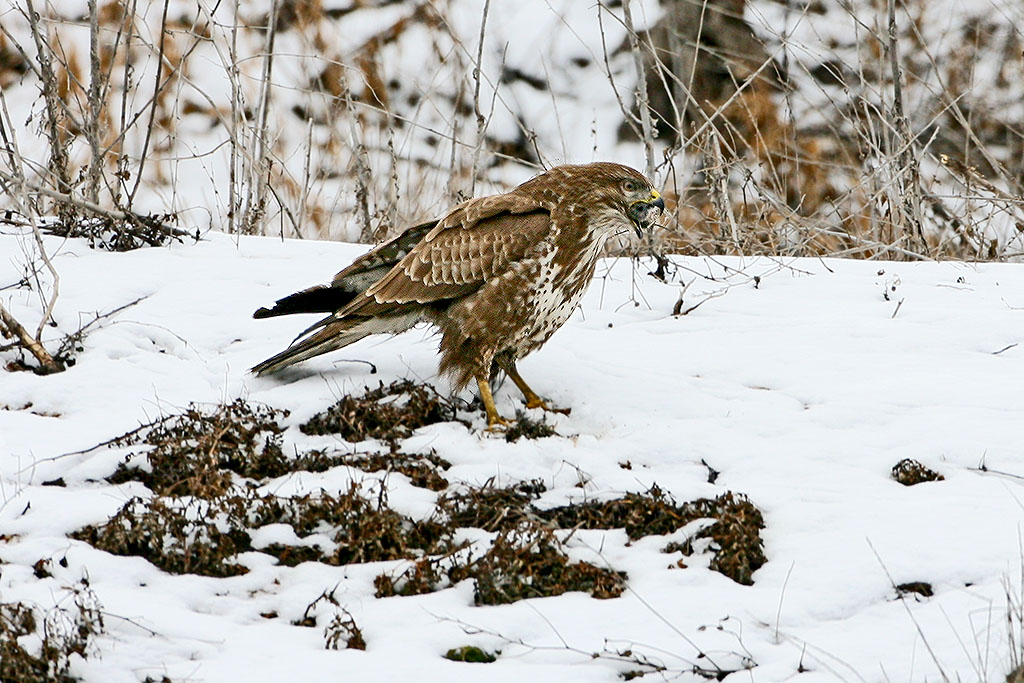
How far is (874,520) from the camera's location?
11.9 ft

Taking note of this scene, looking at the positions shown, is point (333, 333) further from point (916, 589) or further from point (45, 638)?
point (916, 589)

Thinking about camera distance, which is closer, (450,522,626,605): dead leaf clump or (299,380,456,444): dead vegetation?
(450,522,626,605): dead leaf clump

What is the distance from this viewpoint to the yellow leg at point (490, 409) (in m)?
4.43

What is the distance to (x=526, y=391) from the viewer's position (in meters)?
4.68

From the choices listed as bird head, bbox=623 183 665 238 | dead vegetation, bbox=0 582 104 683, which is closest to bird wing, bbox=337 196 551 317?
bird head, bbox=623 183 665 238

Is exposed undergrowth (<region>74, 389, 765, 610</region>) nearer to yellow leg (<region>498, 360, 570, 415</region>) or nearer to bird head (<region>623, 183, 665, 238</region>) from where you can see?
yellow leg (<region>498, 360, 570, 415</region>)

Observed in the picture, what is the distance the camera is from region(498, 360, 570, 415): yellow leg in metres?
4.66

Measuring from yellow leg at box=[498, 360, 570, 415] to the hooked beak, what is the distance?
72 centimetres

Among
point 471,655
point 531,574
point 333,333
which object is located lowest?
point 471,655

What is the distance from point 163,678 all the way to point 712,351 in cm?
290

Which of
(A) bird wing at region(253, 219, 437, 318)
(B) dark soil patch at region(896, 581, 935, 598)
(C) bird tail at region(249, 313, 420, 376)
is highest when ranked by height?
(A) bird wing at region(253, 219, 437, 318)

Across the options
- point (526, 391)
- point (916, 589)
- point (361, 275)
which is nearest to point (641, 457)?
point (526, 391)

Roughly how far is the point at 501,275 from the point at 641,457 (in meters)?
0.86

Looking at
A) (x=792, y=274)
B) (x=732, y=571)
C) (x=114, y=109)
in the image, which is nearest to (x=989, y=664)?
(x=732, y=571)
